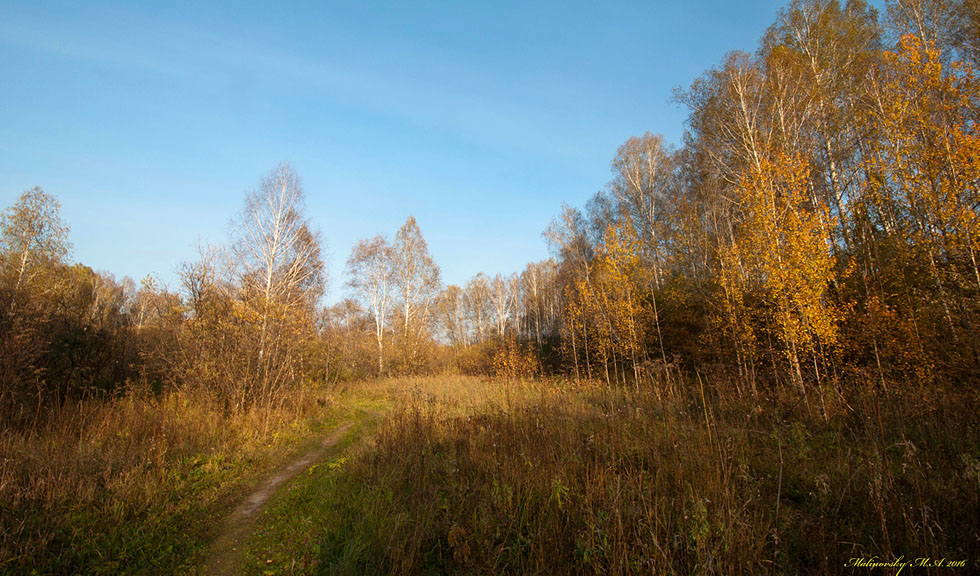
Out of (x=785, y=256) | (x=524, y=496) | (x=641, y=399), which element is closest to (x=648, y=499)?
(x=524, y=496)

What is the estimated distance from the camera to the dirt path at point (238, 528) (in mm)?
3750

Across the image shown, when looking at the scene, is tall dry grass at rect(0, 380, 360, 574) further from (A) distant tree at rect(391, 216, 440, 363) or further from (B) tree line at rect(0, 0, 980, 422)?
(A) distant tree at rect(391, 216, 440, 363)

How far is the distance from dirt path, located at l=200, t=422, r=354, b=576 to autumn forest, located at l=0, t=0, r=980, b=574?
0.10 meters

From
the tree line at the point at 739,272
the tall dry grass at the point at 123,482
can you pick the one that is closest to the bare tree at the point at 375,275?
the tree line at the point at 739,272

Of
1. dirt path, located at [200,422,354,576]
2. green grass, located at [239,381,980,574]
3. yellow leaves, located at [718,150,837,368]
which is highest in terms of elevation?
yellow leaves, located at [718,150,837,368]

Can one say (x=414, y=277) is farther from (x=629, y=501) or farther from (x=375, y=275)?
(x=629, y=501)

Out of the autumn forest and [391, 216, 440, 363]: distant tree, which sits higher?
[391, 216, 440, 363]: distant tree

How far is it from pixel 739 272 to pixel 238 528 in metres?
14.6

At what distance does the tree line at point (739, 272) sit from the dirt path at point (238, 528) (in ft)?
9.90

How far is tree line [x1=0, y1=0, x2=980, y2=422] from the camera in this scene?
8.23m

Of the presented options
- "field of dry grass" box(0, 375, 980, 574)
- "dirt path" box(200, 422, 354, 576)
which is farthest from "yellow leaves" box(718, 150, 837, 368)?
"dirt path" box(200, 422, 354, 576)

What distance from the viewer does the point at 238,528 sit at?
454 centimetres

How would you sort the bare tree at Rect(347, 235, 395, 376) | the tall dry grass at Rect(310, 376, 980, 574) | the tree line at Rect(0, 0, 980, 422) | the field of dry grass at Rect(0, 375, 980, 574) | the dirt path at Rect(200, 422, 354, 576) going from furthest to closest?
the bare tree at Rect(347, 235, 395, 376) < the tree line at Rect(0, 0, 980, 422) < the dirt path at Rect(200, 422, 354, 576) < the field of dry grass at Rect(0, 375, 980, 574) < the tall dry grass at Rect(310, 376, 980, 574)

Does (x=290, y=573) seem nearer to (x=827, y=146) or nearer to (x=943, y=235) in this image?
(x=943, y=235)
